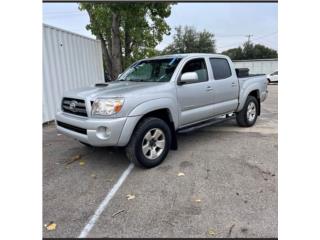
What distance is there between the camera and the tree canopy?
347 inches

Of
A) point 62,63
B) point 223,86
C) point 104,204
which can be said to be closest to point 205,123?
point 223,86

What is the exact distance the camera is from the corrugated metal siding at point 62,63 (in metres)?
7.21

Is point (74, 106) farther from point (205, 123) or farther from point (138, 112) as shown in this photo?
point (205, 123)

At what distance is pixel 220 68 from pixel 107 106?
9.63 feet

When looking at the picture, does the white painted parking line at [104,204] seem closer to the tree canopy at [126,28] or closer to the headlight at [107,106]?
the headlight at [107,106]

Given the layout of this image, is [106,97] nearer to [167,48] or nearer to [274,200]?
[274,200]

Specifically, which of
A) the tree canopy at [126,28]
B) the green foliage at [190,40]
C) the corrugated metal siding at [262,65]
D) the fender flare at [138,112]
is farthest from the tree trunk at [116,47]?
the green foliage at [190,40]

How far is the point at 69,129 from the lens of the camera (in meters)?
3.92

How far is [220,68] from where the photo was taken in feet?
17.5

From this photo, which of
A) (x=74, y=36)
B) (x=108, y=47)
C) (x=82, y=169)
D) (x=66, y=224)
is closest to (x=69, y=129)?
(x=82, y=169)

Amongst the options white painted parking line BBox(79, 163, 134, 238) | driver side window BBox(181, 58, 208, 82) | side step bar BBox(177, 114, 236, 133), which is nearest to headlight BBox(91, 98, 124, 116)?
white painted parking line BBox(79, 163, 134, 238)

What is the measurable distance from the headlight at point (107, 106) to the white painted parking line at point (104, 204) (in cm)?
100

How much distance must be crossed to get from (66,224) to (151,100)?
2.02m

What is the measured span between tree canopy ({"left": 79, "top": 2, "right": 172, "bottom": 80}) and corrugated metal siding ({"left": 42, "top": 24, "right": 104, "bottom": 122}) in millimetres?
1117
